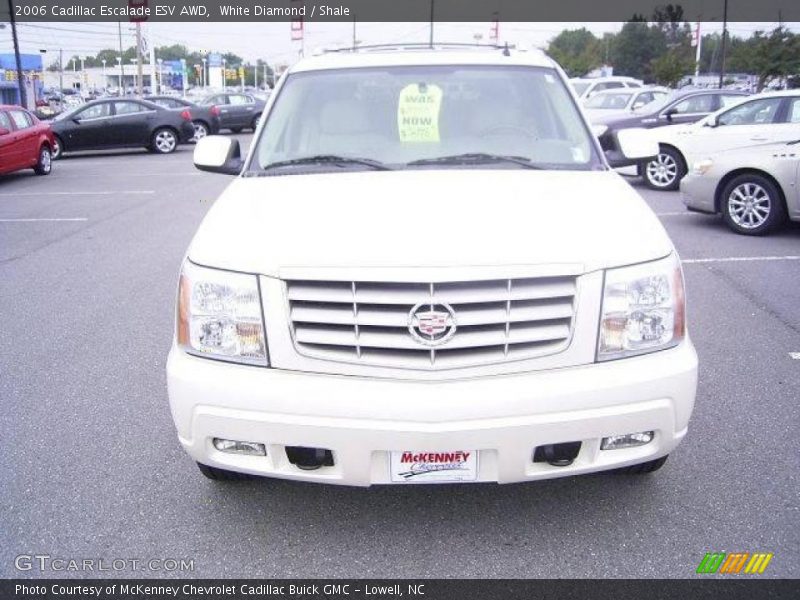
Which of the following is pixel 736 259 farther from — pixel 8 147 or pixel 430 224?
pixel 8 147

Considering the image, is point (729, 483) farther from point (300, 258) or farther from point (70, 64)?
point (70, 64)

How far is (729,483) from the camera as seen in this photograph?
3.33 m

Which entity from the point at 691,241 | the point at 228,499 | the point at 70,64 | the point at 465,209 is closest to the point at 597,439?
the point at 465,209

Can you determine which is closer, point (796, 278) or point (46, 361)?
point (46, 361)

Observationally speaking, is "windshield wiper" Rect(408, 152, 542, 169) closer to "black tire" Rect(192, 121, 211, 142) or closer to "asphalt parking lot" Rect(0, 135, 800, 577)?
"asphalt parking lot" Rect(0, 135, 800, 577)

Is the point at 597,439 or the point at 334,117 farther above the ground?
the point at 334,117

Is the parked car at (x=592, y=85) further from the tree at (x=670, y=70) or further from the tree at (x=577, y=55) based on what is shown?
the tree at (x=577, y=55)

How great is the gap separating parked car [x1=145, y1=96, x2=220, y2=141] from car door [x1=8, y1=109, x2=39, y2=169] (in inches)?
288

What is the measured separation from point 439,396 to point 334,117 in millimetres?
2053

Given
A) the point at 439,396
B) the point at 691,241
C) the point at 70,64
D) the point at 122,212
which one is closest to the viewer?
the point at 439,396

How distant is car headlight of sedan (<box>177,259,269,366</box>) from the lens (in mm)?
2711

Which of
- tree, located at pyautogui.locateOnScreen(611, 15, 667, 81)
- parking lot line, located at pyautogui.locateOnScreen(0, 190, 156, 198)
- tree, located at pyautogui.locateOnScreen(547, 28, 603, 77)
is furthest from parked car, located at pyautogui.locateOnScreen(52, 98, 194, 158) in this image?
tree, located at pyautogui.locateOnScreen(611, 15, 667, 81)

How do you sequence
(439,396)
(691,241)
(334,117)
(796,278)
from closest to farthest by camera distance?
(439,396)
(334,117)
(796,278)
(691,241)

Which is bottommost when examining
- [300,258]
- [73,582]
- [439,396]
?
[73,582]
